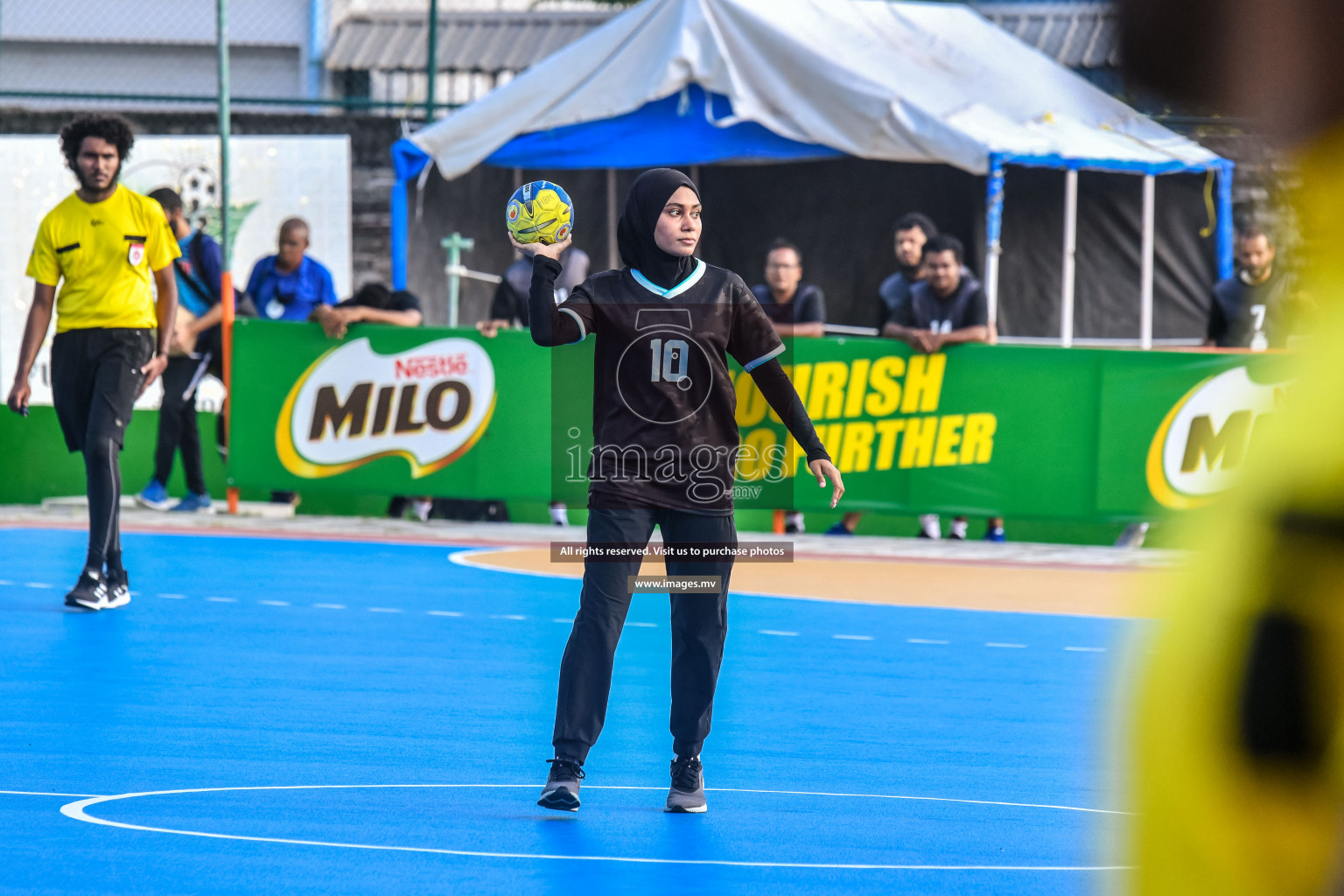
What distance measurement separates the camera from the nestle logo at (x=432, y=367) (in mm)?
13031

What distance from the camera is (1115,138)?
1546cm

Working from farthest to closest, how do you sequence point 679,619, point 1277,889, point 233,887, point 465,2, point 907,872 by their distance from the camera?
point 465,2 < point 679,619 < point 907,872 < point 233,887 < point 1277,889

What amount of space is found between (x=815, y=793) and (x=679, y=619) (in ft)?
2.54

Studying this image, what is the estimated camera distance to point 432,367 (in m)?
13.1

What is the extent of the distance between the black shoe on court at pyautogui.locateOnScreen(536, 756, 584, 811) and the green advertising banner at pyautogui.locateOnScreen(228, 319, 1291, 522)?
6002 millimetres

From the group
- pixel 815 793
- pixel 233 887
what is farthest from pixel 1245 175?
pixel 815 793

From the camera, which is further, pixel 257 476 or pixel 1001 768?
pixel 257 476

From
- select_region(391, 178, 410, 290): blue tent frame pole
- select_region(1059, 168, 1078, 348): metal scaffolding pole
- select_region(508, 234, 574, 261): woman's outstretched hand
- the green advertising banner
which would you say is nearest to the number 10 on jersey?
select_region(508, 234, 574, 261): woman's outstretched hand

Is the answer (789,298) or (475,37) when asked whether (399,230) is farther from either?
(475,37)

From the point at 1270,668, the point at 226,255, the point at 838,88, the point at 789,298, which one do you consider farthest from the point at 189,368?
the point at 1270,668

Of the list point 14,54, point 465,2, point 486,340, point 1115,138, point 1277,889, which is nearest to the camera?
point 1277,889

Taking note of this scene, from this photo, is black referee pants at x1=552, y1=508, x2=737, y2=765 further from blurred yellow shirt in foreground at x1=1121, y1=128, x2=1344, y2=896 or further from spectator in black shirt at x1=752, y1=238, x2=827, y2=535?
spectator in black shirt at x1=752, y1=238, x2=827, y2=535

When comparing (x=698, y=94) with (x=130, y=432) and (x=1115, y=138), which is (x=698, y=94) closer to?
(x=1115, y=138)

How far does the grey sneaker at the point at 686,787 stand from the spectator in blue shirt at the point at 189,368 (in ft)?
30.4
